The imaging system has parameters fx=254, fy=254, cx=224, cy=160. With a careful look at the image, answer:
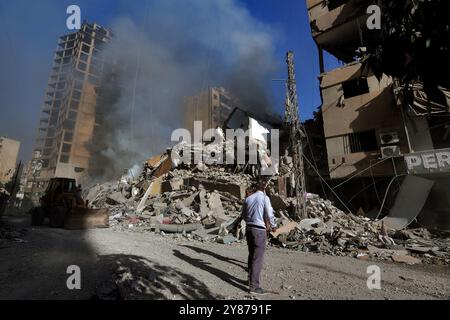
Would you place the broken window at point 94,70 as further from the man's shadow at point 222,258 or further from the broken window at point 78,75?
the man's shadow at point 222,258

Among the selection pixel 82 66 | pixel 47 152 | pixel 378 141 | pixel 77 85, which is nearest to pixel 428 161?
pixel 378 141

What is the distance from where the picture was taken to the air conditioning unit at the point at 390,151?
13047 millimetres

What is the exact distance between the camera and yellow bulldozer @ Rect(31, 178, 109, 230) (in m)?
10.1

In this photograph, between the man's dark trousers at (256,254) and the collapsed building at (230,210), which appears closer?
the man's dark trousers at (256,254)

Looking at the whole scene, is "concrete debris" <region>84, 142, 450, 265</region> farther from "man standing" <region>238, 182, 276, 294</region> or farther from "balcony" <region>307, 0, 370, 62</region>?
"balcony" <region>307, 0, 370, 62</region>

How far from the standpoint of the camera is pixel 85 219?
33.6 ft

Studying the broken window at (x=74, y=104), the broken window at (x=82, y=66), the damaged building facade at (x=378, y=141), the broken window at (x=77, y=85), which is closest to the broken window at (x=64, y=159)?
the broken window at (x=74, y=104)

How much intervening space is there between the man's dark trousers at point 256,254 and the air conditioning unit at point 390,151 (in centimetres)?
1204

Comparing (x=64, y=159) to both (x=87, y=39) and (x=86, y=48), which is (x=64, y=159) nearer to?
(x=86, y=48)

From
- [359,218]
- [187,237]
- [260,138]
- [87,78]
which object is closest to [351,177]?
[359,218]
